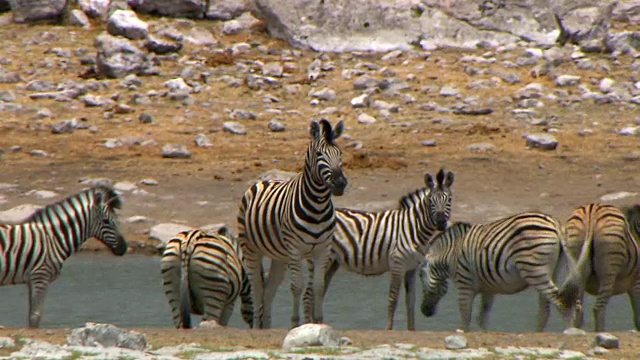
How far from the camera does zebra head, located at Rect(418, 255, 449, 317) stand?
40.4 ft

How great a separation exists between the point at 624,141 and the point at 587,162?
1179 mm

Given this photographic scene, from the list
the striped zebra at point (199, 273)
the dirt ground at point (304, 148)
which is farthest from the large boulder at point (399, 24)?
the striped zebra at point (199, 273)

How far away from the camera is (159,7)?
2548 centimetres

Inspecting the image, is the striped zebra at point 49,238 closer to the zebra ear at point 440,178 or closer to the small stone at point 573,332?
the zebra ear at point 440,178

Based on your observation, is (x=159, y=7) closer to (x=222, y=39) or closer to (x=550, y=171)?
(x=222, y=39)

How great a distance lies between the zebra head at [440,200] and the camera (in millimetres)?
11922

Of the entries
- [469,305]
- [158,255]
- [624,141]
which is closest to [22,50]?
[158,255]

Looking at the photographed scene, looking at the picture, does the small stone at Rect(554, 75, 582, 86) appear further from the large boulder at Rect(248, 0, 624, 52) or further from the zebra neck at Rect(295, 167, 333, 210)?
the zebra neck at Rect(295, 167, 333, 210)

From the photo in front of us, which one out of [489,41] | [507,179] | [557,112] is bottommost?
[507,179]

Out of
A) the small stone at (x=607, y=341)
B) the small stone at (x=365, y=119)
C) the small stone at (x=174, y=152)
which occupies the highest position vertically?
the small stone at (x=365, y=119)

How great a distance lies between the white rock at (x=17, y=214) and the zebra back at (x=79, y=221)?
503 centimetres

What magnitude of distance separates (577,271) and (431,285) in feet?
6.27

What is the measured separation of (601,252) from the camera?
36.2ft

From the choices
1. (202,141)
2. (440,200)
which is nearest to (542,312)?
(440,200)
